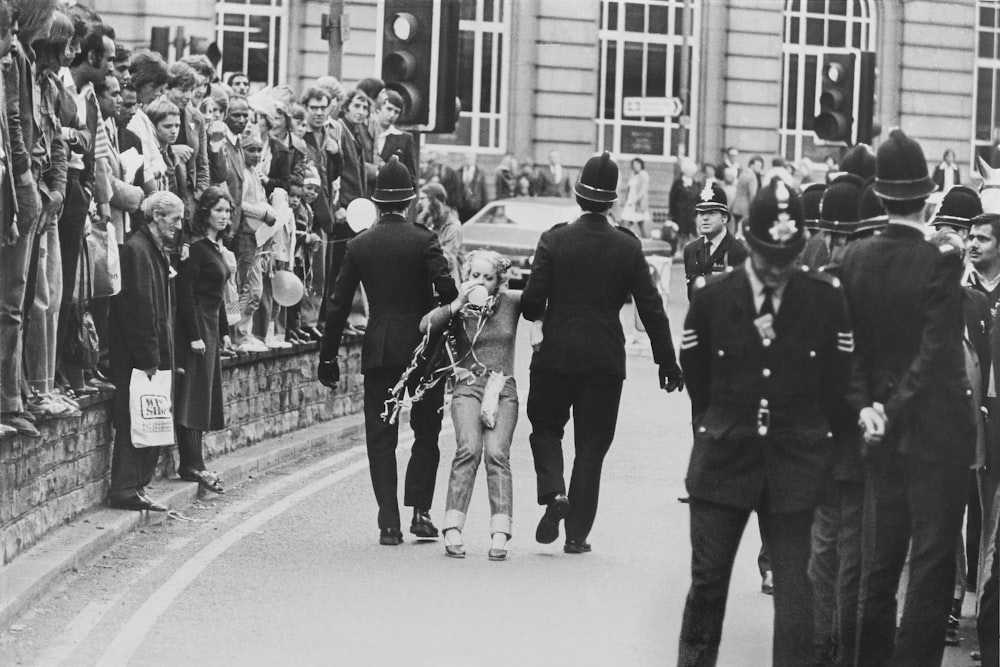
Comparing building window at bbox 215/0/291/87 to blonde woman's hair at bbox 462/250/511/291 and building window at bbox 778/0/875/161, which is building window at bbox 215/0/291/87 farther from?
blonde woman's hair at bbox 462/250/511/291

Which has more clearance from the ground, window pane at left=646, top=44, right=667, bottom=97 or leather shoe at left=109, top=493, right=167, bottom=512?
window pane at left=646, top=44, right=667, bottom=97

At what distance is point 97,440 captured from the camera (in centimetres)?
1165

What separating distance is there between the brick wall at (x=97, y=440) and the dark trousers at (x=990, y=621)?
4483 mm

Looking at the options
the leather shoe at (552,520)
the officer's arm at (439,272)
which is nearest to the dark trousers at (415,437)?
the officer's arm at (439,272)

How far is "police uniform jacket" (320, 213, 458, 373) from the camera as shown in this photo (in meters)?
11.4

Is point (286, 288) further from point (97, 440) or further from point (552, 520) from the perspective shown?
point (552, 520)

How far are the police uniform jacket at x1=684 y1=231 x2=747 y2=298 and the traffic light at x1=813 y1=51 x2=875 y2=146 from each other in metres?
5.67

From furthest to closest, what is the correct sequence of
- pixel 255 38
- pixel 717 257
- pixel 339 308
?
pixel 255 38
pixel 717 257
pixel 339 308

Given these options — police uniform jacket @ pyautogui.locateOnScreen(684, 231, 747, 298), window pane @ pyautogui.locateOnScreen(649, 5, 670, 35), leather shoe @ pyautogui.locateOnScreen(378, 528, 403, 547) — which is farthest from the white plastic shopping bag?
window pane @ pyautogui.locateOnScreen(649, 5, 670, 35)

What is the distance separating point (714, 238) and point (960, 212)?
2.51 meters

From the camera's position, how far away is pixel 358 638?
8.70 metres

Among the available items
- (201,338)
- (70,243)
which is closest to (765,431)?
(70,243)

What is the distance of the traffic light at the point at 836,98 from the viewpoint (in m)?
18.1

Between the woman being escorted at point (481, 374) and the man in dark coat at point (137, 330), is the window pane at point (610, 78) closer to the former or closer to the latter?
the man in dark coat at point (137, 330)
